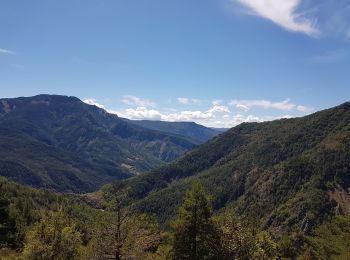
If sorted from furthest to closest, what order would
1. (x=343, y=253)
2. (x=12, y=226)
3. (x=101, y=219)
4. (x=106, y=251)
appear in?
(x=12, y=226) < (x=343, y=253) < (x=101, y=219) < (x=106, y=251)

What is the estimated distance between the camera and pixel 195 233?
4422 cm

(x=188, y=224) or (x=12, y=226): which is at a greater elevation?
(x=188, y=224)

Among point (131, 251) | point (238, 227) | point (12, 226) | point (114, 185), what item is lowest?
point (12, 226)

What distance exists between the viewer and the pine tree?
4391 cm

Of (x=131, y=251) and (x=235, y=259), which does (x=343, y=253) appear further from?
(x=131, y=251)

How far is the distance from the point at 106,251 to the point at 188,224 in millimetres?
9385

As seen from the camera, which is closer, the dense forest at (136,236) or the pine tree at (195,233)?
the dense forest at (136,236)

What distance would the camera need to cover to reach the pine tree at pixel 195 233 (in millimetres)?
43906

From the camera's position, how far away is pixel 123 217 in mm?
42656

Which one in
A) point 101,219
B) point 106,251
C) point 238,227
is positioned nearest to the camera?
point 106,251

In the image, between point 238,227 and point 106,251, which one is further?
point 238,227

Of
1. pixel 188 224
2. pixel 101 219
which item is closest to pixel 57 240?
pixel 101 219

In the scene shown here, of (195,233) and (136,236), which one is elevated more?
(195,233)

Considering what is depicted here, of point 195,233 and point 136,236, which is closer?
point 136,236
